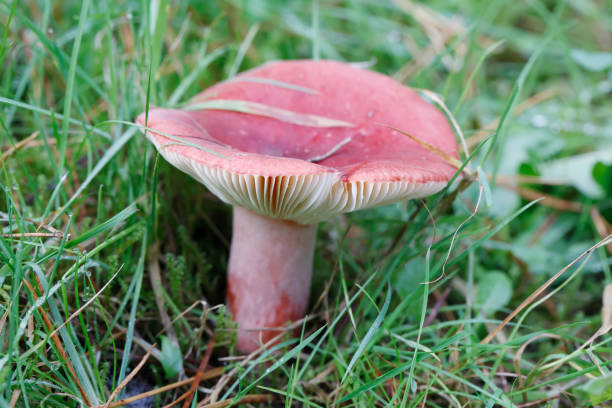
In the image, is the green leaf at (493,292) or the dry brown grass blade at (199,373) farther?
the green leaf at (493,292)

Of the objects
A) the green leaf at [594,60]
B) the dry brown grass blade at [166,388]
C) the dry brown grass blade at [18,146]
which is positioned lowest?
the dry brown grass blade at [166,388]

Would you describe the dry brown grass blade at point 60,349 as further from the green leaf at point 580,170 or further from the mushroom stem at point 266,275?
the green leaf at point 580,170

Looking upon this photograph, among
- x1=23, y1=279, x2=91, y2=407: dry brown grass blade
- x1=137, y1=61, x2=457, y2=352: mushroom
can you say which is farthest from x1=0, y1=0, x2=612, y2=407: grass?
x1=137, y1=61, x2=457, y2=352: mushroom

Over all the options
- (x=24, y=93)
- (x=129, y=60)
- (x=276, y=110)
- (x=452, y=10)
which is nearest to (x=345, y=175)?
(x=276, y=110)

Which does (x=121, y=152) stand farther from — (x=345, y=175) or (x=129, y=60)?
(x=345, y=175)

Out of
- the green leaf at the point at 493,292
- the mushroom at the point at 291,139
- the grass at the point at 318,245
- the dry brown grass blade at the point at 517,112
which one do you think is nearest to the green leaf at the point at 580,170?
the grass at the point at 318,245
